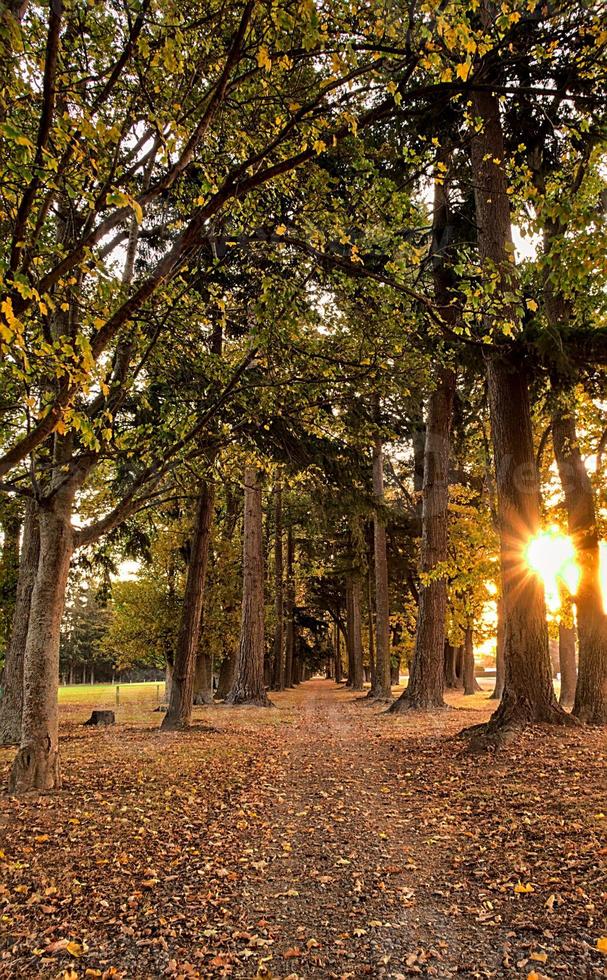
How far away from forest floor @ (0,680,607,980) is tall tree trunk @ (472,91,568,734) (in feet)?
1.81

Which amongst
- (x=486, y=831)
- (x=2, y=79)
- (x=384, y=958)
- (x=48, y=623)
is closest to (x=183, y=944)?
(x=384, y=958)

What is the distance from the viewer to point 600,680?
909 cm

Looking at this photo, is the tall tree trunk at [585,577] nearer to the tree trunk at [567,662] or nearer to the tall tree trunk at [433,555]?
the tall tree trunk at [433,555]

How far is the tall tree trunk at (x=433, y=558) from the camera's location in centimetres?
1332

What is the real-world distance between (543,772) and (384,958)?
12.3 ft

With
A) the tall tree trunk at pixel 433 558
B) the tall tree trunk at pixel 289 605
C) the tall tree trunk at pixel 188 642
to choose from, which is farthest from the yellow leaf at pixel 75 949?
the tall tree trunk at pixel 289 605

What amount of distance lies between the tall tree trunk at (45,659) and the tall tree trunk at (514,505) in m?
5.44

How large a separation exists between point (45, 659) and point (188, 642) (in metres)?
5.03

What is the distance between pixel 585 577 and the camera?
9680 millimetres

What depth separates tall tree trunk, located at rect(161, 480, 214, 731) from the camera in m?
11.2

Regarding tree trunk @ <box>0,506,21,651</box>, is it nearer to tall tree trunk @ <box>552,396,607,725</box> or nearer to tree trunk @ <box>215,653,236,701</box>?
tree trunk @ <box>215,653,236,701</box>

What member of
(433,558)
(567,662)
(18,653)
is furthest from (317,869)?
(567,662)

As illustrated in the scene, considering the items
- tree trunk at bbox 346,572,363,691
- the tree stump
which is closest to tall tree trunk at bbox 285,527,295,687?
tree trunk at bbox 346,572,363,691

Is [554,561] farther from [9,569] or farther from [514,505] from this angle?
[9,569]
